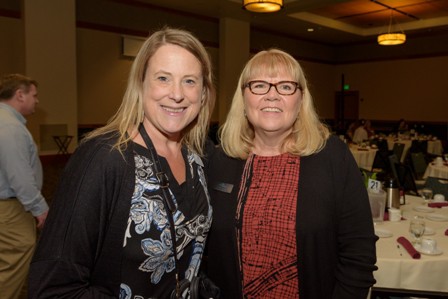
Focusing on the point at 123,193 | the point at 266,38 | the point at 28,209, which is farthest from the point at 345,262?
the point at 266,38

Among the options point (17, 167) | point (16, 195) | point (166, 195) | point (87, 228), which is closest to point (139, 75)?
point (166, 195)

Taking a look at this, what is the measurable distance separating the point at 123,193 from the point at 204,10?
1123 centimetres

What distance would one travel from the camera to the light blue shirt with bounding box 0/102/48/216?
9.48 feet

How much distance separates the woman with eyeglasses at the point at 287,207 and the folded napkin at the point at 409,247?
2.61 ft

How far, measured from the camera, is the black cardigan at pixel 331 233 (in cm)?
156

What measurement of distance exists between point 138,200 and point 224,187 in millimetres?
526

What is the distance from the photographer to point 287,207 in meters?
1.60

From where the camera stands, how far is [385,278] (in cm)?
219

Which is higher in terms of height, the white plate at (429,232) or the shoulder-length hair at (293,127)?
the shoulder-length hair at (293,127)

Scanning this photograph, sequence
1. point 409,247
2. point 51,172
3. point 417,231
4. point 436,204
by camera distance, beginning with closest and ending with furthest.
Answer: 1. point 409,247
2. point 417,231
3. point 436,204
4. point 51,172

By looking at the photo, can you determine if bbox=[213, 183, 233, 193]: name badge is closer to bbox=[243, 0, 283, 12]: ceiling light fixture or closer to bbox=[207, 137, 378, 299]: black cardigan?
bbox=[207, 137, 378, 299]: black cardigan

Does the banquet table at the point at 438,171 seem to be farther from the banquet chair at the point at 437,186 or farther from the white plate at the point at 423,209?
the white plate at the point at 423,209

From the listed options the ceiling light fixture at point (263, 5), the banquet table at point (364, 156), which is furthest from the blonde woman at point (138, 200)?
the banquet table at point (364, 156)

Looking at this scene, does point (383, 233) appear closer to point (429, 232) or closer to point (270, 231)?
point (429, 232)
